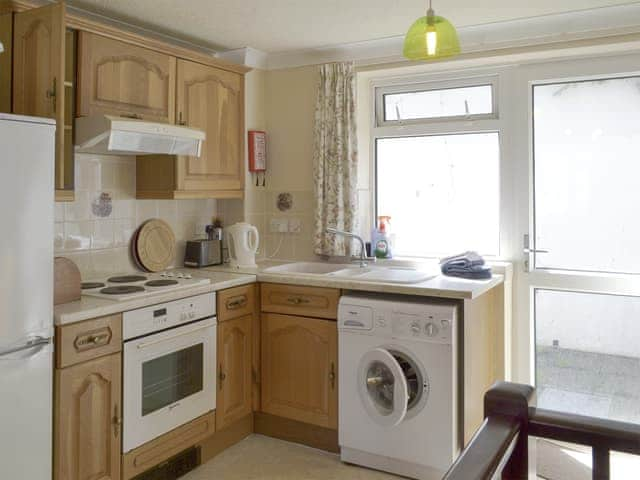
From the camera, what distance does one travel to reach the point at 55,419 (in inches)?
85.6

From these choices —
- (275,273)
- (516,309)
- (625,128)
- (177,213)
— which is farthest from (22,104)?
(625,128)

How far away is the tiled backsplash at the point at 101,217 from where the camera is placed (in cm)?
290

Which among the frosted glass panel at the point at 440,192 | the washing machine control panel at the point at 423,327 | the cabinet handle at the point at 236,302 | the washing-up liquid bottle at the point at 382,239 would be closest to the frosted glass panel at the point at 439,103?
the frosted glass panel at the point at 440,192

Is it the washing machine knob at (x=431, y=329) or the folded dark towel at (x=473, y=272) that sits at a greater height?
the folded dark towel at (x=473, y=272)

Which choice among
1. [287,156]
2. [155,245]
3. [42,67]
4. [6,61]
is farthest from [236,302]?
[6,61]

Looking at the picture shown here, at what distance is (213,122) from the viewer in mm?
A: 3379

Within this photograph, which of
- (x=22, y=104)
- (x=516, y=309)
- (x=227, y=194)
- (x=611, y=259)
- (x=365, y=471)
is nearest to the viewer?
(x=22, y=104)

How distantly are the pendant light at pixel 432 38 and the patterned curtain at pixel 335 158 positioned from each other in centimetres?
144

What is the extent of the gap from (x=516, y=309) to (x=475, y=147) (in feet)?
3.25

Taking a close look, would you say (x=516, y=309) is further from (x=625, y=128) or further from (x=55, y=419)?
(x=55, y=419)

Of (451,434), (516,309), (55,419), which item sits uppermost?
(516,309)

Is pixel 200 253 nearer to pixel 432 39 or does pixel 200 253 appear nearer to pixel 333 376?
pixel 333 376

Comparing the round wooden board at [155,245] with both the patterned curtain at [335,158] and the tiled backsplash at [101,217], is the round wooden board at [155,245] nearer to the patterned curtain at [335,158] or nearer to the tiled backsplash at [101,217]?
the tiled backsplash at [101,217]

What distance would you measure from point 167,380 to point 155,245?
924mm
